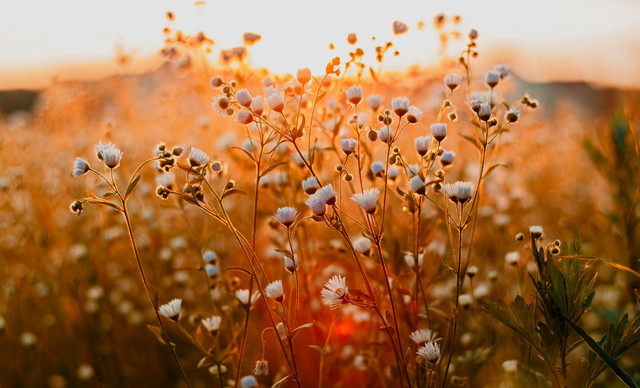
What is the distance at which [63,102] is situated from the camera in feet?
13.8

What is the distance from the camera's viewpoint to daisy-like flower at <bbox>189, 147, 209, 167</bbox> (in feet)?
4.33

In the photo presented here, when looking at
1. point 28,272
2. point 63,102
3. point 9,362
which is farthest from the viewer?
→ point 63,102

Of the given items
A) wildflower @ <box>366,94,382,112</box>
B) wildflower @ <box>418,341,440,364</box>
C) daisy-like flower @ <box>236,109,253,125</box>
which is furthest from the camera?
wildflower @ <box>366,94,382,112</box>

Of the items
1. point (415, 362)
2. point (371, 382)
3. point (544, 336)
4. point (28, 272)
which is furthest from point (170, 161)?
point (28, 272)

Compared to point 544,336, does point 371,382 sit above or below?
below

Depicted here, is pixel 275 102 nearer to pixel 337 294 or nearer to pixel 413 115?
pixel 413 115

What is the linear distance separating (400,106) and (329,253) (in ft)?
2.01

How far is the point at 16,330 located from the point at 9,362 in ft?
0.63

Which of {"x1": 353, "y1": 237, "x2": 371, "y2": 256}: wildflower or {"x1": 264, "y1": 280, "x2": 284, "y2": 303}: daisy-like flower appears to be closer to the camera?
{"x1": 264, "y1": 280, "x2": 284, "y2": 303}: daisy-like flower

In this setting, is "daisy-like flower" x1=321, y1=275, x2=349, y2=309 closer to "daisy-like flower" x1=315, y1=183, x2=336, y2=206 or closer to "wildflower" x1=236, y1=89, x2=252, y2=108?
"daisy-like flower" x1=315, y1=183, x2=336, y2=206

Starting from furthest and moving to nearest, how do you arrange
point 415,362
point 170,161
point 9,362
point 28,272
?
point 28,272, point 9,362, point 415,362, point 170,161

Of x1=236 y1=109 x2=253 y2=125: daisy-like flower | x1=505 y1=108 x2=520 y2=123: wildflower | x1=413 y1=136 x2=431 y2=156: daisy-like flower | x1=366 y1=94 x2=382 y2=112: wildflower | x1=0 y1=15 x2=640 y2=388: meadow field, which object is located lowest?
x1=0 y1=15 x2=640 y2=388: meadow field

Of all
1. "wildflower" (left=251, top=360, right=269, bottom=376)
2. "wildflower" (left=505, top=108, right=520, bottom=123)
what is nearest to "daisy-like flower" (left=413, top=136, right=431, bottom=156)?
"wildflower" (left=505, top=108, right=520, bottom=123)

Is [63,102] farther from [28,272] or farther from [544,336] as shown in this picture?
[544,336]
